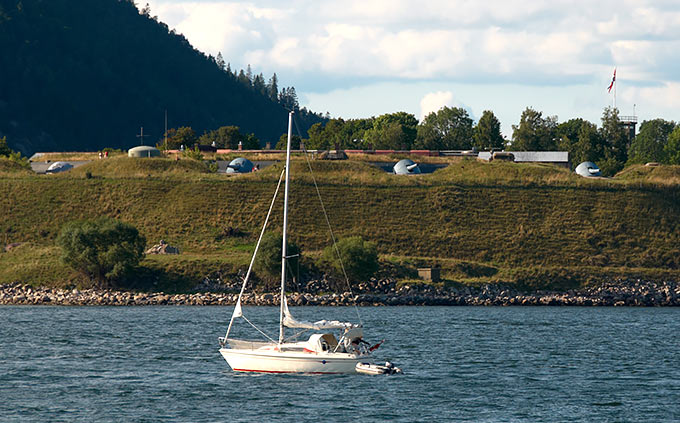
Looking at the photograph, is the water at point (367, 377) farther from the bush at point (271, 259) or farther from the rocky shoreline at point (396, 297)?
the bush at point (271, 259)

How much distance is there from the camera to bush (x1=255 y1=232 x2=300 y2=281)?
95.8m

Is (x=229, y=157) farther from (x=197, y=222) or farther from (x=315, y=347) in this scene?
(x=315, y=347)

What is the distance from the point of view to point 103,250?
98.7 meters

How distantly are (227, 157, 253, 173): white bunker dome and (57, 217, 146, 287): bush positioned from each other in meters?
47.9

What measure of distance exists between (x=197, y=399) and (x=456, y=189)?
84.5m

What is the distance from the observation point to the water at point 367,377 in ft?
134

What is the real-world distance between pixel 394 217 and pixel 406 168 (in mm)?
31593

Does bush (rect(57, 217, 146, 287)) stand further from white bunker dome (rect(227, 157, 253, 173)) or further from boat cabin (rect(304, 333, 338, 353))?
boat cabin (rect(304, 333, 338, 353))

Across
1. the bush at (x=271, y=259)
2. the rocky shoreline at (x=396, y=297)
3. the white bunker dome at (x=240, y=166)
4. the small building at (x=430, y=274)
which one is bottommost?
the rocky shoreline at (x=396, y=297)

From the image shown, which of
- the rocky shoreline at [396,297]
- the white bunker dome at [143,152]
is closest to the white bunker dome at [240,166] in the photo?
the white bunker dome at [143,152]

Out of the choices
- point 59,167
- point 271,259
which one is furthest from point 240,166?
point 271,259

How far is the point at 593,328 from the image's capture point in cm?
7644

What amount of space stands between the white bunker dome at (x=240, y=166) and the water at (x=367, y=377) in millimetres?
66253

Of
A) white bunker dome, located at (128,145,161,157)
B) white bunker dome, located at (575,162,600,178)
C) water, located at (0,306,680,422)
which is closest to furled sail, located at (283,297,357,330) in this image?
water, located at (0,306,680,422)
